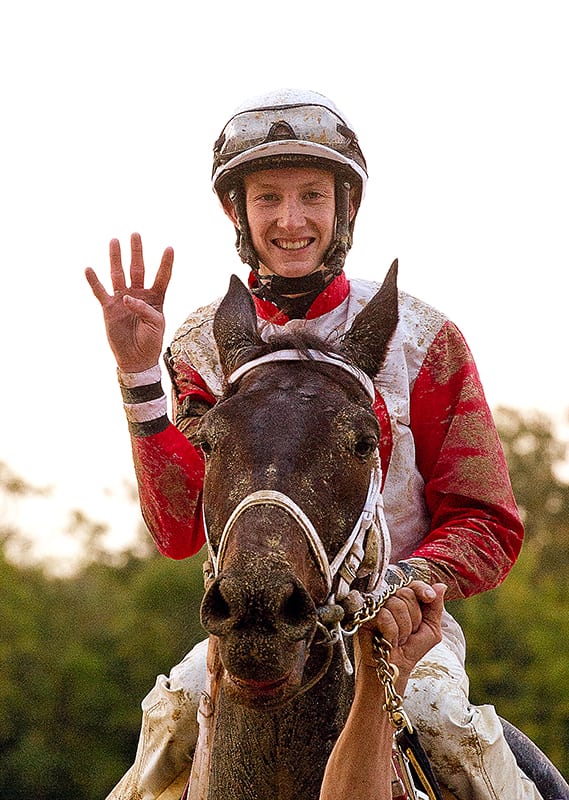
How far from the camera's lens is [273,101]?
5.71 m

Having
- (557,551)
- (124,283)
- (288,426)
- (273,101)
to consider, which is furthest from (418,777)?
(557,551)

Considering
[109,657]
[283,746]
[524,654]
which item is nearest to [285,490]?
[283,746]

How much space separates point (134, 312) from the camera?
496cm

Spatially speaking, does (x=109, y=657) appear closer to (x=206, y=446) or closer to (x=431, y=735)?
(x=431, y=735)

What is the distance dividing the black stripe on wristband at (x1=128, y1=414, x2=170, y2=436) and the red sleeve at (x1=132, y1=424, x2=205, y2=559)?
16mm

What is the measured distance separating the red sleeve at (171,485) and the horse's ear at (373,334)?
102cm

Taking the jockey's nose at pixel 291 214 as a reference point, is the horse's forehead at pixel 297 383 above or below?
below

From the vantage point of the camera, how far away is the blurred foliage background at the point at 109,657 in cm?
2808

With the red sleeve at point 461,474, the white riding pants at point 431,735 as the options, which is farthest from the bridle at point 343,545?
the white riding pants at point 431,735

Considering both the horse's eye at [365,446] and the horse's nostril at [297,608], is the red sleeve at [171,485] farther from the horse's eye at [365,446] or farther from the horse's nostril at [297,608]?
the horse's nostril at [297,608]

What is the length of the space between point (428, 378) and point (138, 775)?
2.15 meters

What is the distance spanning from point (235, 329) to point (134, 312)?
2.08 ft

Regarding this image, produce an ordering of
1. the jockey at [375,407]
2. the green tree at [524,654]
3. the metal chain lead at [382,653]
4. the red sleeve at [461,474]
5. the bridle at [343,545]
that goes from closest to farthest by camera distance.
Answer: the bridle at [343,545], the metal chain lead at [382,653], the red sleeve at [461,474], the jockey at [375,407], the green tree at [524,654]

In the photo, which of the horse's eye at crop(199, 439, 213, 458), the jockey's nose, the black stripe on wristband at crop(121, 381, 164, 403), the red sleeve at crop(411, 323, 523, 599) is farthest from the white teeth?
the horse's eye at crop(199, 439, 213, 458)
